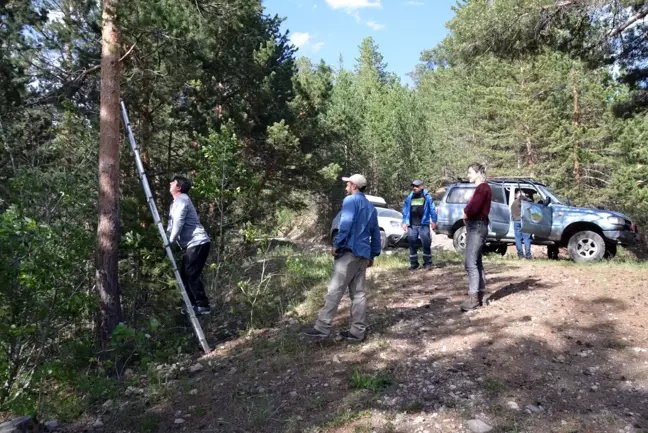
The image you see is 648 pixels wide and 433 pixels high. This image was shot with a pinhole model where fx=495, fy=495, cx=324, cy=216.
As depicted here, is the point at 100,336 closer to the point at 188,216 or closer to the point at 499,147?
the point at 188,216

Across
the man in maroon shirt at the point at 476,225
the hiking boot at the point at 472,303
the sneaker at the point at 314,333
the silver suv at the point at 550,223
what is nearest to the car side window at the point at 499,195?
the silver suv at the point at 550,223

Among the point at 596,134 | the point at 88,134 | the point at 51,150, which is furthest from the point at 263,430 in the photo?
the point at 596,134

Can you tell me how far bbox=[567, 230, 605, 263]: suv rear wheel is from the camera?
10.9 meters

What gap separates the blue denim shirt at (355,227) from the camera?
5.46 metres

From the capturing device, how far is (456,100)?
3497 centimetres

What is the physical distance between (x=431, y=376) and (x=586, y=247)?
313 inches

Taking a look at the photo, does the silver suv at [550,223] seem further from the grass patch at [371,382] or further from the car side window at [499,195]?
the grass patch at [371,382]

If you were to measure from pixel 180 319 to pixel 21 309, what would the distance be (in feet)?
10.2

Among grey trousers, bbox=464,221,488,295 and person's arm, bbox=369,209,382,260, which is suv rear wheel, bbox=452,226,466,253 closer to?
grey trousers, bbox=464,221,488,295

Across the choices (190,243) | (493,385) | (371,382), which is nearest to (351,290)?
(371,382)

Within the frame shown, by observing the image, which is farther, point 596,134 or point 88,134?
point 596,134

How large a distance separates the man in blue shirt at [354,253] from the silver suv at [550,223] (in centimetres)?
694

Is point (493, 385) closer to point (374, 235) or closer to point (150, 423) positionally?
point (374, 235)

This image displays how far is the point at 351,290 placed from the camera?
5.71 metres
